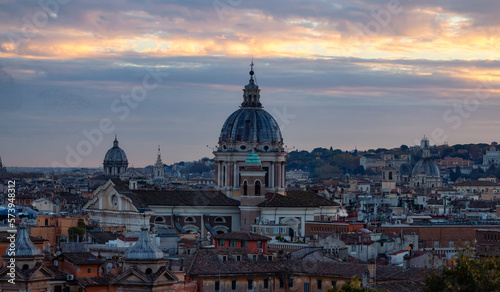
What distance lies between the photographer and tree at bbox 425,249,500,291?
105 feet

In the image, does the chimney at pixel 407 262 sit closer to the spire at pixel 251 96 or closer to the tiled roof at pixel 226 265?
the tiled roof at pixel 226 265

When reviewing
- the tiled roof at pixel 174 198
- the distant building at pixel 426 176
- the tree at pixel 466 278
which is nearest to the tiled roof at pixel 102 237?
the tiled roof at pixel 174 198

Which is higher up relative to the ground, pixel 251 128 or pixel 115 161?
pixel 115 161

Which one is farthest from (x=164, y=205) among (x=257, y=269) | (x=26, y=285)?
(x=26, y=285)

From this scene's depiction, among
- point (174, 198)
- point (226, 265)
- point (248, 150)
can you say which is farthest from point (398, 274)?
point (248, 150)

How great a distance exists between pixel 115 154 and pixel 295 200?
84.7 metres

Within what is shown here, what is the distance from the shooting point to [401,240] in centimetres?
5259

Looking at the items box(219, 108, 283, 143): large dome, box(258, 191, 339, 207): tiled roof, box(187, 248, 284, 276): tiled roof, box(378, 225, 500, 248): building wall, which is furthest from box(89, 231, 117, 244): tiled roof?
box(219, 108, 283, 143): large dome

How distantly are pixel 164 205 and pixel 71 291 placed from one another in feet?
92.9

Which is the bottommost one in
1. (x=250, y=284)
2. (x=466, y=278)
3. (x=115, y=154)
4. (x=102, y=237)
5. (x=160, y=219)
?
(x=250, y=284)

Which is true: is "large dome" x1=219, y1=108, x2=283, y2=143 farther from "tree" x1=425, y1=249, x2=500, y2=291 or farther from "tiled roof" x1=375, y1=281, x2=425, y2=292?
"tree" x1=425, y1=249, x2=500, y2=291

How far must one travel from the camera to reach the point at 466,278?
107 ft

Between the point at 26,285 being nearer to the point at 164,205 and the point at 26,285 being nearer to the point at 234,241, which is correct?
the point at 234,241

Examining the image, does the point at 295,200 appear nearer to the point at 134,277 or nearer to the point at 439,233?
the point at 439,233
